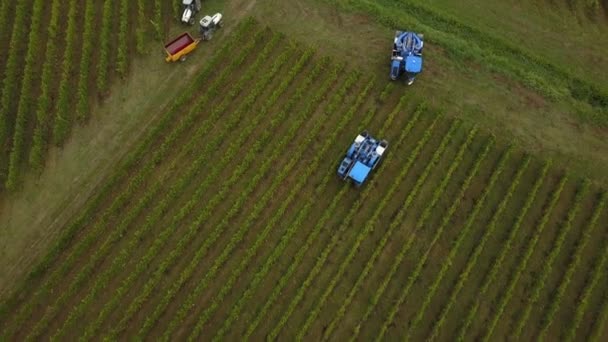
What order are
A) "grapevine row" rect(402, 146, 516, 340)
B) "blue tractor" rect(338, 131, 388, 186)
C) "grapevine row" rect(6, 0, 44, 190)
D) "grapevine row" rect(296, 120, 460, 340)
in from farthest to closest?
1. "grapevine row" rect(6, 0, 44, 190)
2. "blue tractor" rect(338, 131, 388, 186)
3. "grapevine row" rect(296, 120, 460, 340)
4. "grapevine row" rect(402, 146, 516, 340)

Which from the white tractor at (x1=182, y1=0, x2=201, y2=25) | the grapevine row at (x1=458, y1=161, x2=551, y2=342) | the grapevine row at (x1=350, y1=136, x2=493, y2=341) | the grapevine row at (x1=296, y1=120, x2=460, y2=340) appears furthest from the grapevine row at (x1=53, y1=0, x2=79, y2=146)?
the grapevine row at (x1=458, y1=161, x2=551, y2=342)

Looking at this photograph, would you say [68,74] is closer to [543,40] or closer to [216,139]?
[216,139]

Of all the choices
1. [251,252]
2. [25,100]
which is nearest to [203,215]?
[251,252]

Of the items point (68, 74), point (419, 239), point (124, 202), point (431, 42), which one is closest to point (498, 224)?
point (419, 239)

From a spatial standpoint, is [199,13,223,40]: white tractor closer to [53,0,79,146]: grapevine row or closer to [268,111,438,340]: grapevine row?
[53,0,79,146]: grapevine row

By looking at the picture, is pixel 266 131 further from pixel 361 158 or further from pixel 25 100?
pixel 25 100

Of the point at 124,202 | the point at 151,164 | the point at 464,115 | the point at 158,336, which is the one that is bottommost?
the point at 158,336

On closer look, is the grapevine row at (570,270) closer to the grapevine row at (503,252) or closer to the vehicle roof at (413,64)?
the grapevine row at (503,252)
